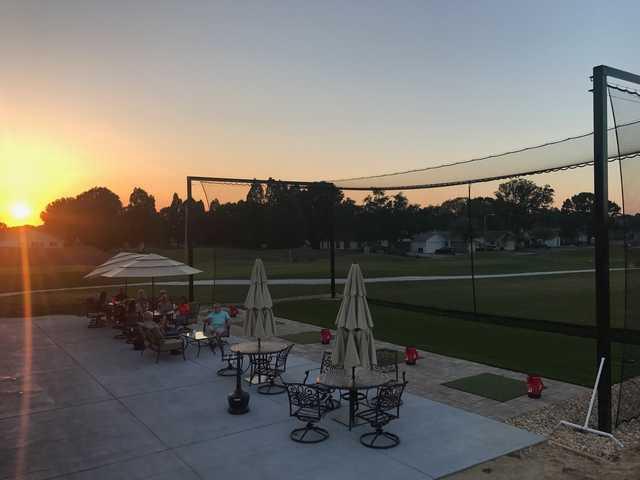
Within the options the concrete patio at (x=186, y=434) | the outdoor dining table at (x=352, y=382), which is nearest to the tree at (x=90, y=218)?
the concrete patio at (x=186, y=434)

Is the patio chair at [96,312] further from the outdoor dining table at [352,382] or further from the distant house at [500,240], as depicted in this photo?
the distant house at [500,240]

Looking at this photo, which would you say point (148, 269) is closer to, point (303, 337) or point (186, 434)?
point (303, 337)

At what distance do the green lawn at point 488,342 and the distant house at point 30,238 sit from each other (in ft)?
280

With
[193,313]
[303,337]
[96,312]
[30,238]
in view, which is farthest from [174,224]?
[303,337]

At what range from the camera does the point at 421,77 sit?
18000 mm

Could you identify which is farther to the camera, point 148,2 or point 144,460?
point 148,2

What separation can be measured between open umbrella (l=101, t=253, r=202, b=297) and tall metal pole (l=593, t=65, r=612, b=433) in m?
10.2

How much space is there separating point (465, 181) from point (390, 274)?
21.3 metres

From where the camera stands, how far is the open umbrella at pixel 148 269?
13.2 metres

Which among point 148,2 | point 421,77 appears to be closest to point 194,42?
point 148,2

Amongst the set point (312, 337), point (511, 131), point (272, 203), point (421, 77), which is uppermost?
point (421, 77)

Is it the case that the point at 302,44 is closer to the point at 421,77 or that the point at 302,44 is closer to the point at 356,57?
the point at 356,57

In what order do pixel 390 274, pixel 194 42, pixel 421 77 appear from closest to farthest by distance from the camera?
pixel 194 42 < pixel 421 77 < pixel 390 274

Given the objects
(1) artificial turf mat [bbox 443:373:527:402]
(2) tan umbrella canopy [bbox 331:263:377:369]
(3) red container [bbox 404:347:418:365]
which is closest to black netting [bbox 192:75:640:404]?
(1) artificial turf mat [bbox 443:373:527:402]
